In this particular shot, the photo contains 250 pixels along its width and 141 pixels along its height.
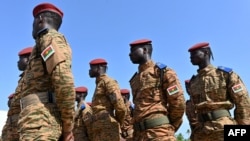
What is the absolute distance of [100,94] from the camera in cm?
846

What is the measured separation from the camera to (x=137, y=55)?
21.1 ft

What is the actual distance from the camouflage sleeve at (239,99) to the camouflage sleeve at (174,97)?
1318mm

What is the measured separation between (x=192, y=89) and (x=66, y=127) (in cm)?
382

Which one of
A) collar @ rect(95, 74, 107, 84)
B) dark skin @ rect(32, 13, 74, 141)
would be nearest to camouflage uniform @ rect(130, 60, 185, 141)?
dark skin @ rect(32, 13, 74, 141)

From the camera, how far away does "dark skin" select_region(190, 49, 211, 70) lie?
7.12 metres

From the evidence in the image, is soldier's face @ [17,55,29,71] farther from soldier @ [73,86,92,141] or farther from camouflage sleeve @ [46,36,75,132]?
soldier @ [73,86,92,141]

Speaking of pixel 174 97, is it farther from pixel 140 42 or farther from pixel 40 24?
pixel 40 24

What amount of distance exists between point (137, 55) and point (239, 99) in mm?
1936

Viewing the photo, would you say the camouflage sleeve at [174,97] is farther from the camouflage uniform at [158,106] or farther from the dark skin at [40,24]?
the dark skin at [40,24]

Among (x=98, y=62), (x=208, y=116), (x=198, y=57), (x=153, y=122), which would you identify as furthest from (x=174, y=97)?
(x=98, y=62)

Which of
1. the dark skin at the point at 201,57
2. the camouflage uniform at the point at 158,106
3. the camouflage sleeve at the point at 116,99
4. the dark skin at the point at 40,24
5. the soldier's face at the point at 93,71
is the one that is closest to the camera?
the dark skin at the point at 40,24

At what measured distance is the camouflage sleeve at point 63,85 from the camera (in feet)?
12.3

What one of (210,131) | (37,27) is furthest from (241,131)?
(37,27)

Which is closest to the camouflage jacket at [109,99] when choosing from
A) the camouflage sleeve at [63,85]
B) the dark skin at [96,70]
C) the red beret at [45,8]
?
the dark skin at [96,70]
